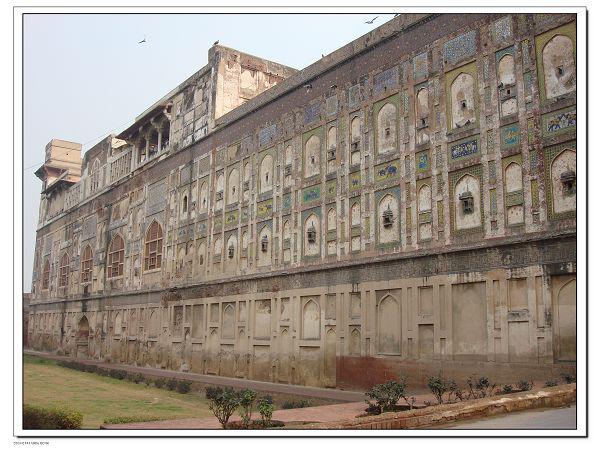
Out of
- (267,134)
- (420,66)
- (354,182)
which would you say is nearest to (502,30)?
(420,66)

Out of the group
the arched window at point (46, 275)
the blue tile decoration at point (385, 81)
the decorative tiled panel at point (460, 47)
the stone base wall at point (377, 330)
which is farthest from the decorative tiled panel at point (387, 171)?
the arched window at point (46, 275)

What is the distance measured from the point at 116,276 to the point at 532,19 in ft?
69.4

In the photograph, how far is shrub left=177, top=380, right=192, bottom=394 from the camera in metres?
16.8

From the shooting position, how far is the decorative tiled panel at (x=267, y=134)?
741 inches

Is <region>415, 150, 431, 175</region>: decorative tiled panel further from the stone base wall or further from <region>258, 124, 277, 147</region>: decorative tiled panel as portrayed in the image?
<region>258, 124, 277, 147</region>: decorative tiled panel

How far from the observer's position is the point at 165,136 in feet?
88.8

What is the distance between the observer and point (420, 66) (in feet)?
47.0

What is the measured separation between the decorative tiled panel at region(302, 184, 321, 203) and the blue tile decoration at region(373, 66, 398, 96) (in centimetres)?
292

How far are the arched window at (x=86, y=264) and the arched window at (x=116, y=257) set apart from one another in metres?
2.39

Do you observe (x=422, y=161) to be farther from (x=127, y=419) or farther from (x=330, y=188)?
(x=127, y=419)

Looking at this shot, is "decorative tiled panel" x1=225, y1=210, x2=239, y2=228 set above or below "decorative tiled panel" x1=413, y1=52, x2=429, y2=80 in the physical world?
below

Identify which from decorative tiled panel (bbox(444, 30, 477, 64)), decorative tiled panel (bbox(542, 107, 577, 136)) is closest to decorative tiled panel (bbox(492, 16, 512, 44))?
decorative tiled panel (bbox(444, 30, 477, 64))
